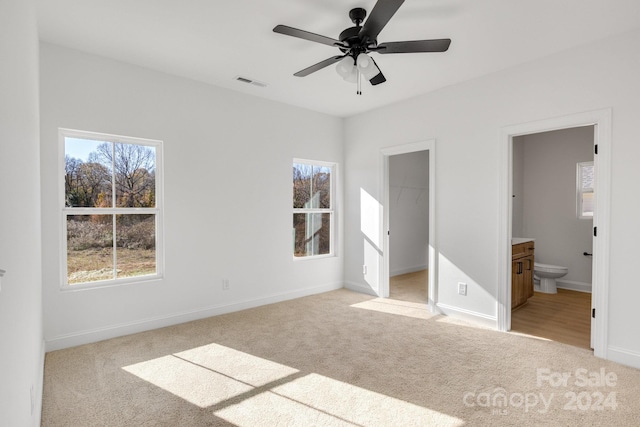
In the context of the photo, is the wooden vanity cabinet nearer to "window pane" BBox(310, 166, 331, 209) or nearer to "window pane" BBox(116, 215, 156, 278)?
"window pane" BBox(310, 166, 331, 209)

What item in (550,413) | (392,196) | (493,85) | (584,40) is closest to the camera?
(550,413)

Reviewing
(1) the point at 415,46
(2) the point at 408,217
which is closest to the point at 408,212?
(2) the point at 408,217

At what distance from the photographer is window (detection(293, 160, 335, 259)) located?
501 cm

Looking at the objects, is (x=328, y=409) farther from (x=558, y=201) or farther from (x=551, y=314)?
(x=558, y=201)

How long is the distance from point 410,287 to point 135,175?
13.9ft

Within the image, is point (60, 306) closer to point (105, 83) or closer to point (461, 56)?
point (105, 83)

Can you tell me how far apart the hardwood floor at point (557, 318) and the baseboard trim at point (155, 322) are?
109 inches

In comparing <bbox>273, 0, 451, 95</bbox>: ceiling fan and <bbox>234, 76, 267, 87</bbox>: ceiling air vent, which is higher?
<bbox>234, 76, 267, 87</bbox>: ceiling air vent

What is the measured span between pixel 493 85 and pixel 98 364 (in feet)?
15.1

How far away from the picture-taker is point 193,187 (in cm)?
388

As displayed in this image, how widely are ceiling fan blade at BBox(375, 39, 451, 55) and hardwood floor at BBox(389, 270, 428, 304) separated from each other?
3318mm

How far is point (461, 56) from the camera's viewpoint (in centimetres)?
328

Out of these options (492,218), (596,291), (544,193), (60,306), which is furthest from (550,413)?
(544,193)

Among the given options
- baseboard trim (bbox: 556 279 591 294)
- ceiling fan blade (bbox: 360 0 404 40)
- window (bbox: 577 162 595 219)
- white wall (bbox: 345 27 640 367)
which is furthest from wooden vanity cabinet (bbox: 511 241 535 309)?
ceiling fan blade (bbox: 360 0 404 40)
